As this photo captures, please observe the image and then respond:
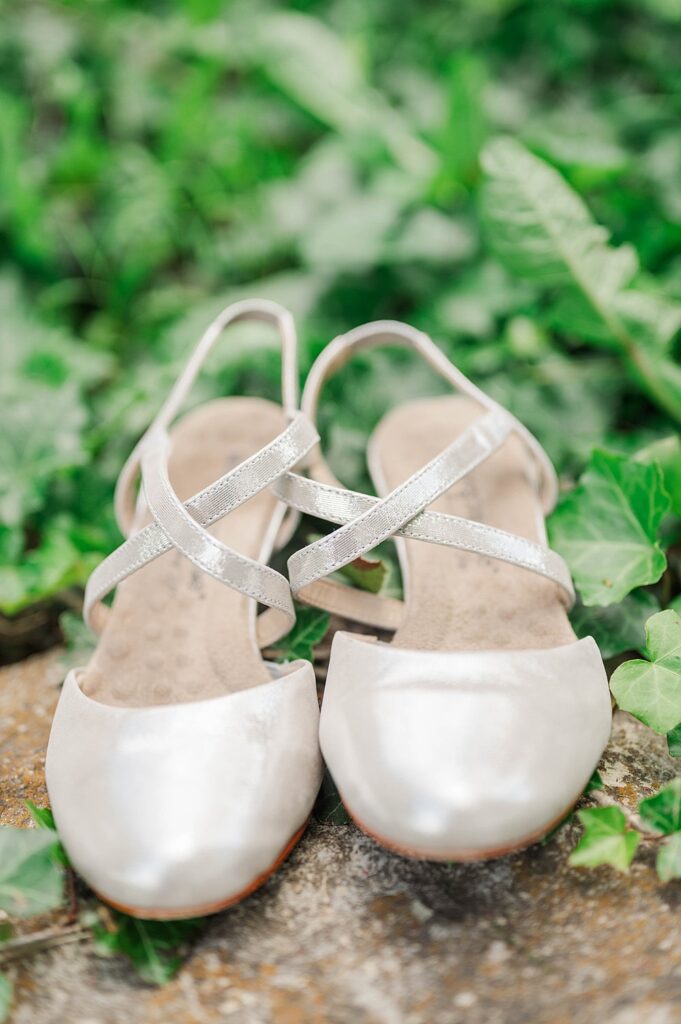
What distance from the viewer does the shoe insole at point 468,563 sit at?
103 cm

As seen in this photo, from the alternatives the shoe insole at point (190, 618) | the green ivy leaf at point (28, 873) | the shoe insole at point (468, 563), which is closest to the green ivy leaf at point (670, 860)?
the shoe insole at point (468, 563)

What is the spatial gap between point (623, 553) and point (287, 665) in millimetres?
457

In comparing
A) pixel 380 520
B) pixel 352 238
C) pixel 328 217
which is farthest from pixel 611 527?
pixel 328 217

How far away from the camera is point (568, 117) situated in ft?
6.43

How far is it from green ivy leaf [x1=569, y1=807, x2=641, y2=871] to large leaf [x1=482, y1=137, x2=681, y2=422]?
0.76 m

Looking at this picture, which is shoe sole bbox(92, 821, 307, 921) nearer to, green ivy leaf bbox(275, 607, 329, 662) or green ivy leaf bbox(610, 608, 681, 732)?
green ivy leaf bbox(275, 607, 329, 662)

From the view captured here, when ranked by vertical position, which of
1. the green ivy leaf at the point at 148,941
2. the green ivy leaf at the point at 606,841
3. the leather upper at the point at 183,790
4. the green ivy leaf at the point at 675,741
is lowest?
the green ivy leaf at the point at 148,941

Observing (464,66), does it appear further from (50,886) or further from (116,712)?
(50,886)

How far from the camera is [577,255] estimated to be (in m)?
1.34

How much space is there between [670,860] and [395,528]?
1.41 ft

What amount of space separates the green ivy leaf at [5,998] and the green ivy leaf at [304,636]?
0.46 m

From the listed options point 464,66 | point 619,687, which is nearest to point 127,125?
point 464,66

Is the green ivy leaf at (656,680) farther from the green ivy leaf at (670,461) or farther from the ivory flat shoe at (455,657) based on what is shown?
the green ivy leaf at (670,461)

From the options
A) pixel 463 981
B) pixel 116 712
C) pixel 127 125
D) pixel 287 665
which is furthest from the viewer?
pixel 127 125
